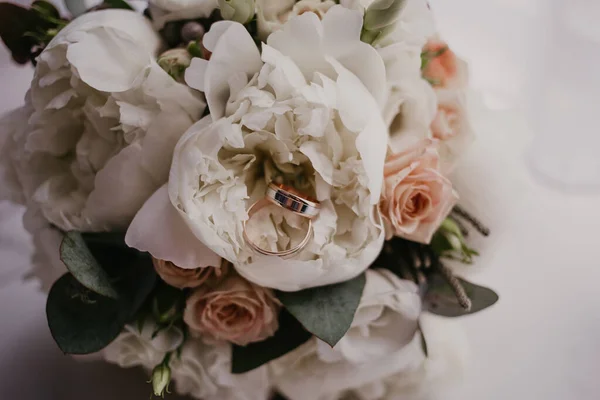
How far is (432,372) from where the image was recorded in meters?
0.58

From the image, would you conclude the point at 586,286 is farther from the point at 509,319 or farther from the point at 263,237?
the point at 263,237

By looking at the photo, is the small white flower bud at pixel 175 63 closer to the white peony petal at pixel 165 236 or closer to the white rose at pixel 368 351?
the white peony petal at pixel 165 236

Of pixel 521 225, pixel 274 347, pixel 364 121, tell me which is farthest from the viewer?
pixel 521 225

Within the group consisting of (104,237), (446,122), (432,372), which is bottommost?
(432,372)

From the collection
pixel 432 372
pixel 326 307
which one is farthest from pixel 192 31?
pixel 432 372

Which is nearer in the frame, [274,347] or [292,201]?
[292,201]

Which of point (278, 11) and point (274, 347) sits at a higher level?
point (278, 11)

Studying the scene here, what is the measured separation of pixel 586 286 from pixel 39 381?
661 millimetres

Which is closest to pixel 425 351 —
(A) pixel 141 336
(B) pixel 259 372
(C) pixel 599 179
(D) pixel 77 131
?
(B) pixel 259 372

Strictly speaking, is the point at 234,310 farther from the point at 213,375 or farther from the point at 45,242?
the point at 45,242

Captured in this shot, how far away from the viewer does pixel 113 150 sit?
475 mm

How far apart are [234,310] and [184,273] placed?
0.06 metres

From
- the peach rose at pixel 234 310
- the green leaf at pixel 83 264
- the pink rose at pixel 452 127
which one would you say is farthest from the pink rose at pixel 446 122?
the green leaf at pixel 83 264

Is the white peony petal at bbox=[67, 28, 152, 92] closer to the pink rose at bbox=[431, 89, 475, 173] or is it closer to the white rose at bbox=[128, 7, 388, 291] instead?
the white rose at bbox=[128, 7, 388, 291]
